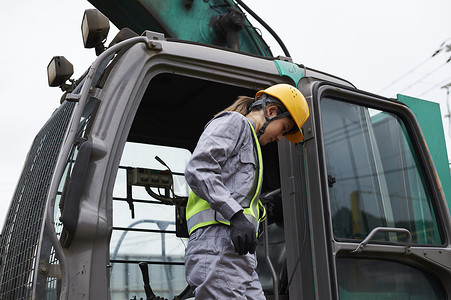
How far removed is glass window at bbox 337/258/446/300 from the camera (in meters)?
2.85

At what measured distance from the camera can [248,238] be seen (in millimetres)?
2301

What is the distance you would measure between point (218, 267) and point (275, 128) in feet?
2.47

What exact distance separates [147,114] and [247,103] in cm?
152

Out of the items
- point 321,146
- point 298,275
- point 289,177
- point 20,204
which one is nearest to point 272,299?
point 298,275

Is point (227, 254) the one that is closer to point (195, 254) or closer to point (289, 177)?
point (195, 254)

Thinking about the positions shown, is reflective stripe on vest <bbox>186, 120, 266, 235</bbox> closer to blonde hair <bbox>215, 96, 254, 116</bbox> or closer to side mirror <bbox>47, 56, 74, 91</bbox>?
blonde hair <bbox>215, 96, 254, 116</bbox>

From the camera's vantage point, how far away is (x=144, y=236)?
4129 millimetres

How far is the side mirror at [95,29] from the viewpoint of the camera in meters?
3.08

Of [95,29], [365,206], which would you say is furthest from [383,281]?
[95,29]

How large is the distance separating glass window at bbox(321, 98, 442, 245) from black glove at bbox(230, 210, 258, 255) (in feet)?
2.27

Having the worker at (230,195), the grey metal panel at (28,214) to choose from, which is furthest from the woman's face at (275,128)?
the grey metal panel at (28,214)

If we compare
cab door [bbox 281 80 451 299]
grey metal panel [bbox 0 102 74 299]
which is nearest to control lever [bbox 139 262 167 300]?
grey metal panel [bbox 0 102 74 299]

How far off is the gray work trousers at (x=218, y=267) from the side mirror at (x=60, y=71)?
132cm

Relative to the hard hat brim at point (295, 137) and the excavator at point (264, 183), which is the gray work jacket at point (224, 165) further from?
the excavator at point (264, 183)
